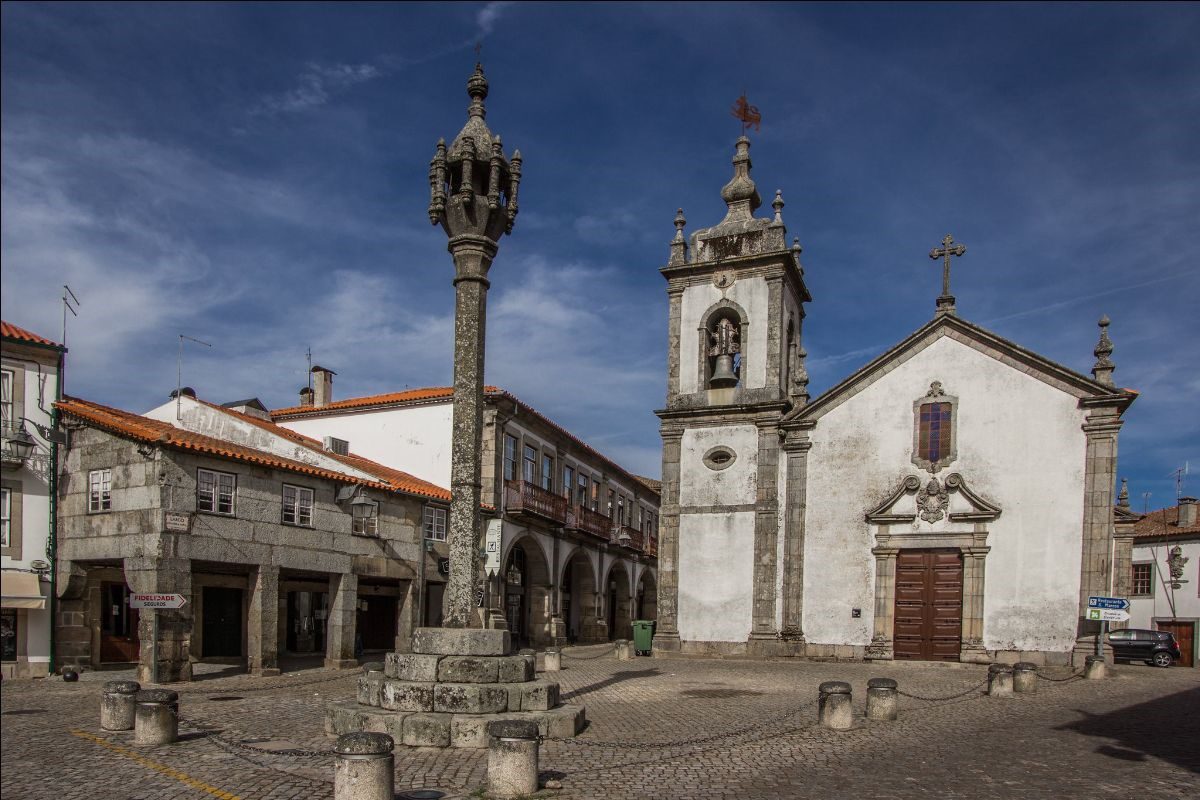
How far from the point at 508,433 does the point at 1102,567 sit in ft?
54.3

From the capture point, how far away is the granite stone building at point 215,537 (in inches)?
681

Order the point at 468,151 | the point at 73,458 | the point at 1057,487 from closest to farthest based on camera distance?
the point at 468,151 → the point at 73,458 → the point at 1057,487

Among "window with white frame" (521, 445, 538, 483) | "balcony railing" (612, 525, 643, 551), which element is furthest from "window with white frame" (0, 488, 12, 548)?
"balcony railing" (612, 525, 643, 551)

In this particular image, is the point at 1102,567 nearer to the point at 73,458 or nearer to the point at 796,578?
the point at 796,578

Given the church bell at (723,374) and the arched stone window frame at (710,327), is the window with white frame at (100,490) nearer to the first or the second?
the arched stone window frame at (710,327)

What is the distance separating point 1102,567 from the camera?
19453 mm

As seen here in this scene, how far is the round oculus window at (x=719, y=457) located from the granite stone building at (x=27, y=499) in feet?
49.5

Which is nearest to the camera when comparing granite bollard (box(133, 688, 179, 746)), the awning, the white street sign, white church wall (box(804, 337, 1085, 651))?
granite bollard (box(133, 688, 179, 746))

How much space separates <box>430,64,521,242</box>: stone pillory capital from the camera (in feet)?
37.4

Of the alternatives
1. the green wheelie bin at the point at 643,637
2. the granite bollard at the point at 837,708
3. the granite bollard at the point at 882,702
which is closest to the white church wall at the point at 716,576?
the green wheelie bin at the point at 643,637

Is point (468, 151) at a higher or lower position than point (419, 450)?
higher

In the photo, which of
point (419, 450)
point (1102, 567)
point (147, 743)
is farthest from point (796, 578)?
point (147, 743)

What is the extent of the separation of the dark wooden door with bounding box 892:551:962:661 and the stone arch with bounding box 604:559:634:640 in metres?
19.8

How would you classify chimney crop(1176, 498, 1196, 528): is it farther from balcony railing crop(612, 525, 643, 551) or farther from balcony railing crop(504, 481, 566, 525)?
balcony railing crop(504, 481, 566, 525)
